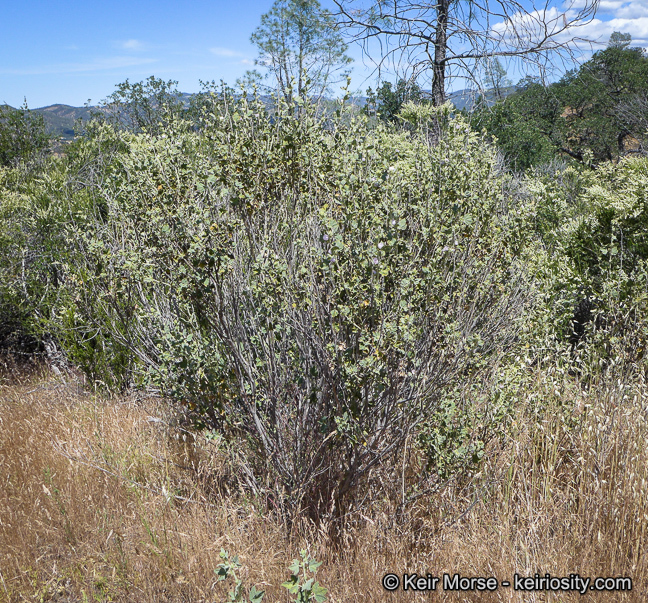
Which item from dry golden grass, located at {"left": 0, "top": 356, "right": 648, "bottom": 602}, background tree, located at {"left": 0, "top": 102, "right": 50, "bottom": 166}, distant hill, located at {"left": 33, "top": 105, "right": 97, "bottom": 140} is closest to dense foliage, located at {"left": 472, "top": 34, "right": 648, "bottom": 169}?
distant hill, located at {"left": 33, "top": 105, "right": 97, "bottom": 140}

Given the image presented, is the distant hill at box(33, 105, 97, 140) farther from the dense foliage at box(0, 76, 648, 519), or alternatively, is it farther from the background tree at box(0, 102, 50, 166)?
the dense foliage at box(0, 76, 648, 519)

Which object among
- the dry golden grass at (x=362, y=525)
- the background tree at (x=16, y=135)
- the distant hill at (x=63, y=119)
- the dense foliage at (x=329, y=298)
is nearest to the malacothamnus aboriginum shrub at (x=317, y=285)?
the dense foliage at (x=329, y=298)

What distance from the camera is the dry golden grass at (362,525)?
249 centimetres

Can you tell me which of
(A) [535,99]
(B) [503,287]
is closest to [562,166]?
(A) [535,99]

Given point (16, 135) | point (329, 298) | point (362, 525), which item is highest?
point (16, 135)

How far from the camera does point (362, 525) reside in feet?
9.52

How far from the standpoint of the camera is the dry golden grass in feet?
8.16

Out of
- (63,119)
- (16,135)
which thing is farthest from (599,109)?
(63,119)

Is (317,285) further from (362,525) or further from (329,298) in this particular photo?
(362,525)

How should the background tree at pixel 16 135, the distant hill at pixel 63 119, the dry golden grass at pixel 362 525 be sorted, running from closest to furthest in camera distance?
the dry golden grass at pixel 362 525 → the background tree at pixel 16 135 → the distant hill at pixel 63 119

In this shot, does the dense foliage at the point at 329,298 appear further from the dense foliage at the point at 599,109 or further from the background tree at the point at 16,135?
the dense foliage at the point at 599,109

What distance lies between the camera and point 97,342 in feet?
19.0

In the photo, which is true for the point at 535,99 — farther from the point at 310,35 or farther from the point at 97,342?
the point at 97,342

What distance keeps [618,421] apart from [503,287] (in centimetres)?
98
